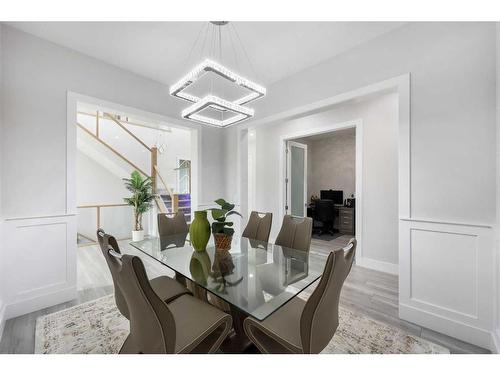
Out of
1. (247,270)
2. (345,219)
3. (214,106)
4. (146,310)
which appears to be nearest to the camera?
(146,310)

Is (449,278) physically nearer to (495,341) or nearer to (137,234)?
(495,341)

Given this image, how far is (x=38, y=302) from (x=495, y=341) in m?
3.86

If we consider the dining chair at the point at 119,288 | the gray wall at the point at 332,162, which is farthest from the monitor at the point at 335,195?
the dining chair at the point at 119,288

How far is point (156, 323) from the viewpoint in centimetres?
96

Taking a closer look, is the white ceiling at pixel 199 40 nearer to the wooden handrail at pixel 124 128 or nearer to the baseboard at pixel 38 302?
the baseboard at pixel 38 302

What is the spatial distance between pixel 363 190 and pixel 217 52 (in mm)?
2814

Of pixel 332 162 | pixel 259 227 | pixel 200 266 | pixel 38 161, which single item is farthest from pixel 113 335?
pixel 332 162

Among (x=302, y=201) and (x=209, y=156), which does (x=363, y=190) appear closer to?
(x=302, y=201)

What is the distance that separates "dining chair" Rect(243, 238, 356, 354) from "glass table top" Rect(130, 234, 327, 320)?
135 millimetres

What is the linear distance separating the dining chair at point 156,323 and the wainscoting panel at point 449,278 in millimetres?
1747

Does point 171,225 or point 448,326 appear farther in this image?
point 171,225

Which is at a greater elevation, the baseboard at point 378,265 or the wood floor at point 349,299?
the baseboard at point 378,265

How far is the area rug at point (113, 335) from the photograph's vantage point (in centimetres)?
162

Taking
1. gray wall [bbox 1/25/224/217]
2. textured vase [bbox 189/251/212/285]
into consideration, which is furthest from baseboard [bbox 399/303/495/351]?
gray wall [bbox 1/25/224/217]
